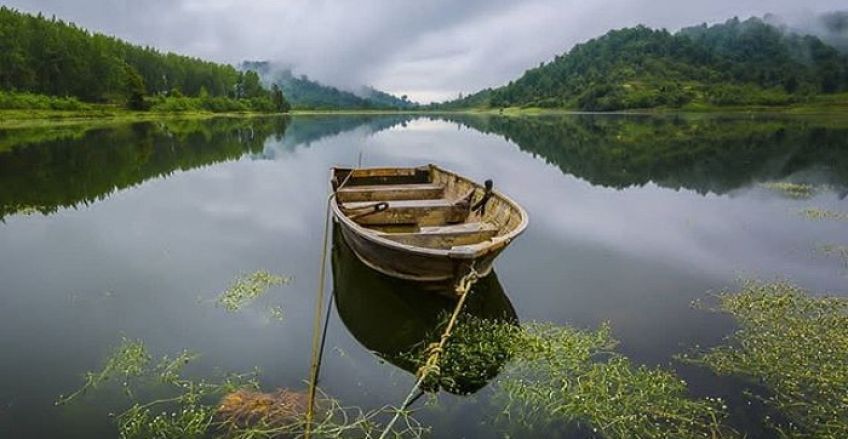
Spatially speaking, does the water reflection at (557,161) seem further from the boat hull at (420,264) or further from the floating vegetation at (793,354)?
the floating vegetation at (793,354)

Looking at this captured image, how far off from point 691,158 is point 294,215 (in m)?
31.1

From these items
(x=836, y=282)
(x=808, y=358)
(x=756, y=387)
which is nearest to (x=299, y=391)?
(x=756, y=387)

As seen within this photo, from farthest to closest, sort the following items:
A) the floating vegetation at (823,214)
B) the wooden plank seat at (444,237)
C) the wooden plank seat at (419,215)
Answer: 1. the floating vegetation at (823,214)
2. the wooden plank seat at (419,215)
3. the wooden plank seat at (444,237)

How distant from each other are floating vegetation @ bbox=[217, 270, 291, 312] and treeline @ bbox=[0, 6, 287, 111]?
310ft

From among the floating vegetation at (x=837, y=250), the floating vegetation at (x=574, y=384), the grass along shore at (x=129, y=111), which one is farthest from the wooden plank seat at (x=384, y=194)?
the grass along shore at (x=129, y=111)

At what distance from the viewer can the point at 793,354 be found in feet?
27.7

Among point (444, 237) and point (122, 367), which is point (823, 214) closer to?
point (444, 237)

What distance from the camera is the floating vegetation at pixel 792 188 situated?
2321cm

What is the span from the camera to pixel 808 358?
834cm

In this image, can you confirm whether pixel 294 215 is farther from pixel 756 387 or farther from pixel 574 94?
pixel 574 94

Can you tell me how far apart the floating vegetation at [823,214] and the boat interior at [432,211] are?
A: 526 inches

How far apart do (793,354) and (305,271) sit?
1052 centimetres

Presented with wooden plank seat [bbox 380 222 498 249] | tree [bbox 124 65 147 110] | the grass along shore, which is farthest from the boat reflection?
tree [bbox 124 65 147 110]

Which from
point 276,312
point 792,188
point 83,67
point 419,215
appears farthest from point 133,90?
point 792,188
